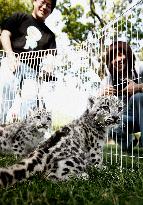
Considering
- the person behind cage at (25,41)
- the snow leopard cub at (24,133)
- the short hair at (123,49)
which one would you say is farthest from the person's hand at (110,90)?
the snow leopard cub at (24,133)

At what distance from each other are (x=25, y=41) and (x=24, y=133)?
1778mm

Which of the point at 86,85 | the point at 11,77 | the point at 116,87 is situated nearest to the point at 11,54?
the point at 11,77

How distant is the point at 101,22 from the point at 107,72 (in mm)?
18756

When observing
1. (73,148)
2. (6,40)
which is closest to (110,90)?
(73,148)

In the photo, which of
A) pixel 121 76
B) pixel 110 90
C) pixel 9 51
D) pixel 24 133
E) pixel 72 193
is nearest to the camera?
pixel 72 193

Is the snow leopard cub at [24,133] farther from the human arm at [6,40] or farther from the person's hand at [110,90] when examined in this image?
the person's hand at [110,90]

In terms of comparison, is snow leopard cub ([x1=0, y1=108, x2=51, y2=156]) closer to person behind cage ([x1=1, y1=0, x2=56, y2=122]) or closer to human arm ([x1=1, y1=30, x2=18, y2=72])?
person behind cage ([x1=1, y1=0, x2=56, y2=122])

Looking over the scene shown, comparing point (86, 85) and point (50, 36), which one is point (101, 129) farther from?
point (50, 36)

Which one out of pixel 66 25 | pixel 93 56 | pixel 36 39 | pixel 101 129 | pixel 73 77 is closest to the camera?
pixel 101 129

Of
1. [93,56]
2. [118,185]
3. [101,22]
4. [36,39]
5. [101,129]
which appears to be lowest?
[118,185]

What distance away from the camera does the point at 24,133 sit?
7.81 meters

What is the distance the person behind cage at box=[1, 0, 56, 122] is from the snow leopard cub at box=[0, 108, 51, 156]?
22cm

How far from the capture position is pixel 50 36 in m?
7.83

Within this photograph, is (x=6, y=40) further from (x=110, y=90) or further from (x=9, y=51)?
(x=110, y=90)
